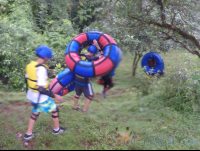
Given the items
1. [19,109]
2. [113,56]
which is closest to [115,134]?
[113,56]

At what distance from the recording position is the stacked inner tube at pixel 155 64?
5.17 metres

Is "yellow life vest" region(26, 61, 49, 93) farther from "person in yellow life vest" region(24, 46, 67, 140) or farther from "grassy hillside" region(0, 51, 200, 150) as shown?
"grassy hillside" region(0, 51, 200, 150)

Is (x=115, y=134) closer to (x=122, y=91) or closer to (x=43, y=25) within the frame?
(x=122, y=91)

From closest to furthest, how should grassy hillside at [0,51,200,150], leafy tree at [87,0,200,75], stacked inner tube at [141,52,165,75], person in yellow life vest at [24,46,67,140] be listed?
person in yellow life vest at [24,46,67,140]
grassy hillside at [0,51,200,150]
leafy tree at [87,0,200,75]
stacked inner tube at [141,52,165,75]

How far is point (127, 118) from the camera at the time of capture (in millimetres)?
4344

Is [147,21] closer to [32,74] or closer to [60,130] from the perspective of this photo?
[32,74]

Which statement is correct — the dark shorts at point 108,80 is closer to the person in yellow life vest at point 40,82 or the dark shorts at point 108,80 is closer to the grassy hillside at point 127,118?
the grassy hillside at point 127,118

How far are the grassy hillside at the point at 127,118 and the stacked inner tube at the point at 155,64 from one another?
24 centimetres

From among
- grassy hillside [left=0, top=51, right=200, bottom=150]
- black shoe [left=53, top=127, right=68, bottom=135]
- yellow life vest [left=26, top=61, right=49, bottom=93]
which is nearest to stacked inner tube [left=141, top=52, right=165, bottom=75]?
grassy hillside [left=0, top=51, right=200, bottom=150]

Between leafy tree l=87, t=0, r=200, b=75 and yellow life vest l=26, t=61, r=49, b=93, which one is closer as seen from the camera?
yellow life vest l=26, t=61, r=49, b=93

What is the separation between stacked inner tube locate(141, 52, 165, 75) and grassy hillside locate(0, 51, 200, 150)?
240 millimetres

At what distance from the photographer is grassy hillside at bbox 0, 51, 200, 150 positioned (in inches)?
123

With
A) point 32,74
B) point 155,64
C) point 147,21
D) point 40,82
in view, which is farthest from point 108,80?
point 155,64

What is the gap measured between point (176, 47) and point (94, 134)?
3.97 meters
